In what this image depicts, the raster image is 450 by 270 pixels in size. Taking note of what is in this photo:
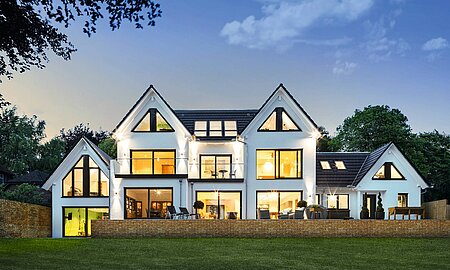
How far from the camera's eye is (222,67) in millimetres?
38812

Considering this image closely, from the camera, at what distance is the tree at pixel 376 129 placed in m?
57.0

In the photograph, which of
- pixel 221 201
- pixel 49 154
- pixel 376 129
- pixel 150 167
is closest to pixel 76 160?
pixel 150 167

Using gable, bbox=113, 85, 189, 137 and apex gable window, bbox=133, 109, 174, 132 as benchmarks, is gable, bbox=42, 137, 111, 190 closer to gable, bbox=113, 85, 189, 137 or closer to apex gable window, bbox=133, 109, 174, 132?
gable, bbox=113, 85, 189, 137

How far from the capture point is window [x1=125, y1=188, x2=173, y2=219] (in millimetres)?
36594

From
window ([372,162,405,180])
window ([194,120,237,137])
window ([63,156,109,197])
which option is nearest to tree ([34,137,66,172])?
window ([63,156,109,197])

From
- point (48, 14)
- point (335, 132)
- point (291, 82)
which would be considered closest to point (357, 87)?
point (291, 82)

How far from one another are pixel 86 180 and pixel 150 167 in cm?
436

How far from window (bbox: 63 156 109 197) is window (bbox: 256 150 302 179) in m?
8.97

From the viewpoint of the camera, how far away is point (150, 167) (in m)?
37.0

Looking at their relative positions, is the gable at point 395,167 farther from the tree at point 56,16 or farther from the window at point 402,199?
the tree at point 56,16

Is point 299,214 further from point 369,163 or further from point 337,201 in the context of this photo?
point 369,163

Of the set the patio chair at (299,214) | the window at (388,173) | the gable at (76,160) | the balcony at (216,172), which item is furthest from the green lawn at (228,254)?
the gable at (76,160)

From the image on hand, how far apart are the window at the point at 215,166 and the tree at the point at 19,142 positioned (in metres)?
21.3

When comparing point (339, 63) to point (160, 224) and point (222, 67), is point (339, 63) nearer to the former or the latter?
point (222, 67)
